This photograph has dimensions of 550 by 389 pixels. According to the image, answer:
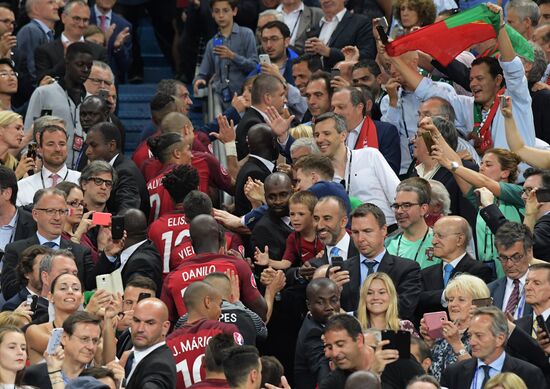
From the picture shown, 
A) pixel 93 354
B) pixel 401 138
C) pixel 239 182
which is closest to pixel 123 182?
pixel 239 182

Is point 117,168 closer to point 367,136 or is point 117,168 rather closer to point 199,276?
point 367,136

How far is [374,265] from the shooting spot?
14.2 meters

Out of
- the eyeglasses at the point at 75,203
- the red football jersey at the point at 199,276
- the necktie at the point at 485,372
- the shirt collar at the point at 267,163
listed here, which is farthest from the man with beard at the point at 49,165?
the necktie at the point at 485,372

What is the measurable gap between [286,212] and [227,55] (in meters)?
4.48

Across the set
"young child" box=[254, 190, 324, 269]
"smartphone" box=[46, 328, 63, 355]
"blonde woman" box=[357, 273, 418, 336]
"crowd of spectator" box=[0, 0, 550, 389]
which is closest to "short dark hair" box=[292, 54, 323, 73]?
"crowd of spectator" box=[0, 0, 550, 389]

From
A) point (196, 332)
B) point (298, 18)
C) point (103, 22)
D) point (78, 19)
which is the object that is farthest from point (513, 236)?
point (103, 22)

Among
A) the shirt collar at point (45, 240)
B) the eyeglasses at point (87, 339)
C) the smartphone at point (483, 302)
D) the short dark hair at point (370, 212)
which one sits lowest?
the smartphone at point (483, 302)

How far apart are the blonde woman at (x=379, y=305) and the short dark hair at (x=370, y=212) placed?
0.84 metres

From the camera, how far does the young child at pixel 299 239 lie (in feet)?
48.5

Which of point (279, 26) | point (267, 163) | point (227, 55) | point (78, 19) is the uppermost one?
point (78, 19)

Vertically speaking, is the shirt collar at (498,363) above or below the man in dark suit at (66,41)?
below

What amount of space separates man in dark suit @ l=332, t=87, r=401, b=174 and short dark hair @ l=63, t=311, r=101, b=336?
16.1 ft

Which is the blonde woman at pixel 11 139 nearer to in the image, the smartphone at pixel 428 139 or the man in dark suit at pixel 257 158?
the man in dark suit at pixel 257 158

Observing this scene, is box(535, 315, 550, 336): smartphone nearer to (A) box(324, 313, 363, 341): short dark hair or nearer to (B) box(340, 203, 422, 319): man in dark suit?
(B) box(340, 203, 422, 319): man in dark suit
